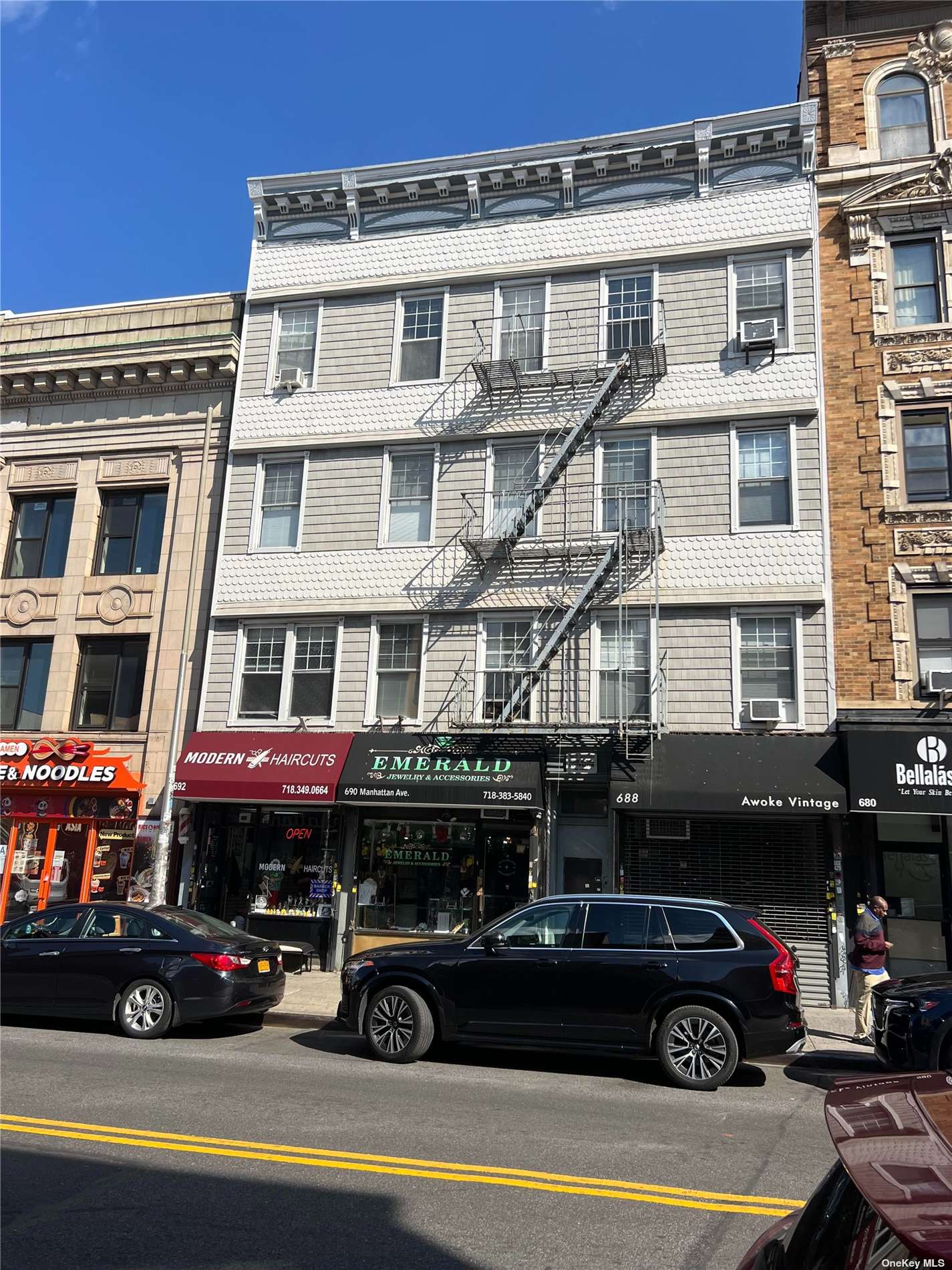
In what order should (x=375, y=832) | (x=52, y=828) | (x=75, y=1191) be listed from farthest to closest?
(x=52, y=828), (x=375, y=832), (x=75, y=1191)

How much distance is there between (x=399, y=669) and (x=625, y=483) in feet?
17.5

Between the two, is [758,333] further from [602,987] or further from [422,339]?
[602,987]

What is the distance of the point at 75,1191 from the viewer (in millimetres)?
5523

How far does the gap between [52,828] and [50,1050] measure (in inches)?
365

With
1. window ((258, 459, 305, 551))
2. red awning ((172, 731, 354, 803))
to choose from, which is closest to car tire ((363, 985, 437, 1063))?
red awning ((172, 731, 354, 803))

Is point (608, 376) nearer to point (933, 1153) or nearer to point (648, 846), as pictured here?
point (648, 846)

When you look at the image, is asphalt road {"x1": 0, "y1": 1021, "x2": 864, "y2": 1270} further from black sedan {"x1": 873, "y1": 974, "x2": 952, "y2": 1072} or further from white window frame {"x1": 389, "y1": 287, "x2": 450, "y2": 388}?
white window frame {"x1": 389, "y1": 287, "x2": 450, "y2": 388}

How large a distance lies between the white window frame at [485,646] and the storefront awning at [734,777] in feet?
6.53

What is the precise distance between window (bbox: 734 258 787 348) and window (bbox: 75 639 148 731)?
43.4 ft

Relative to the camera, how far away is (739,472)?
54.7 ft

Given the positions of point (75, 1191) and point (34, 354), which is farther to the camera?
point (34, 354)

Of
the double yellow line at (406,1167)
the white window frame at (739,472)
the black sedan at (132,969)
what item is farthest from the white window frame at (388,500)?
the double yellow line at (406,1167)

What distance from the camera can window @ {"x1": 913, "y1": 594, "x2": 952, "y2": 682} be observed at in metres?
Answer: 15.2

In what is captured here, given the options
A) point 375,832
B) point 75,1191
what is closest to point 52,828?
point 375,832
